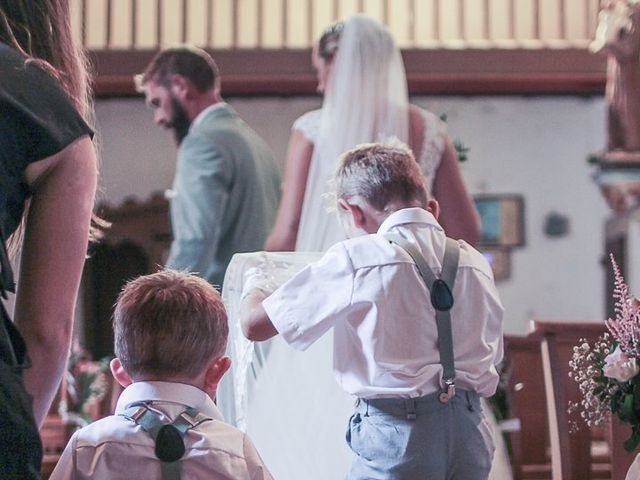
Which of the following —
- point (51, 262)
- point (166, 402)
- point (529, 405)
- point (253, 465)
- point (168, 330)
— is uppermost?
point (51, 262)

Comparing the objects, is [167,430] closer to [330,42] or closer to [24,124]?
[24,124]

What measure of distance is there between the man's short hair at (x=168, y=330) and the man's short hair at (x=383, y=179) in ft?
2.27

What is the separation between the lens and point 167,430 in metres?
1.93

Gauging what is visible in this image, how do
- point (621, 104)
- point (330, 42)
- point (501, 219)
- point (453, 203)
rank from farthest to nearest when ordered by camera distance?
point (501, 219) → point (621, 104) → point (330, 42) → point (453, 203)

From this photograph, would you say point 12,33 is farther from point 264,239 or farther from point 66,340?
point 264,239

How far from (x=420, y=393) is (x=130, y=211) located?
699 centimetres

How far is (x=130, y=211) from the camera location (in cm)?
921

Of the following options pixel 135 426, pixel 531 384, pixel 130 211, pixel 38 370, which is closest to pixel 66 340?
pixel 38 370

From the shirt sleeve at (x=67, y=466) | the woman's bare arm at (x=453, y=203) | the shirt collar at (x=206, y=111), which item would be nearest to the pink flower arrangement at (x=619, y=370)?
the woman's bare arm at (x=453, y=203)

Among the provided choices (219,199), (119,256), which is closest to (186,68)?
(219,199)

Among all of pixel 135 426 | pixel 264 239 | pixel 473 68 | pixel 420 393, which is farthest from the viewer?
pixel 473 68

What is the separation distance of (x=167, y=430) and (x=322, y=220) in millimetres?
2087

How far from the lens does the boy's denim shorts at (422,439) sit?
2.42 m

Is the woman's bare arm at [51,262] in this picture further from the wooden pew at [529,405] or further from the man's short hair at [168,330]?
the wooden pew at [529,405]
